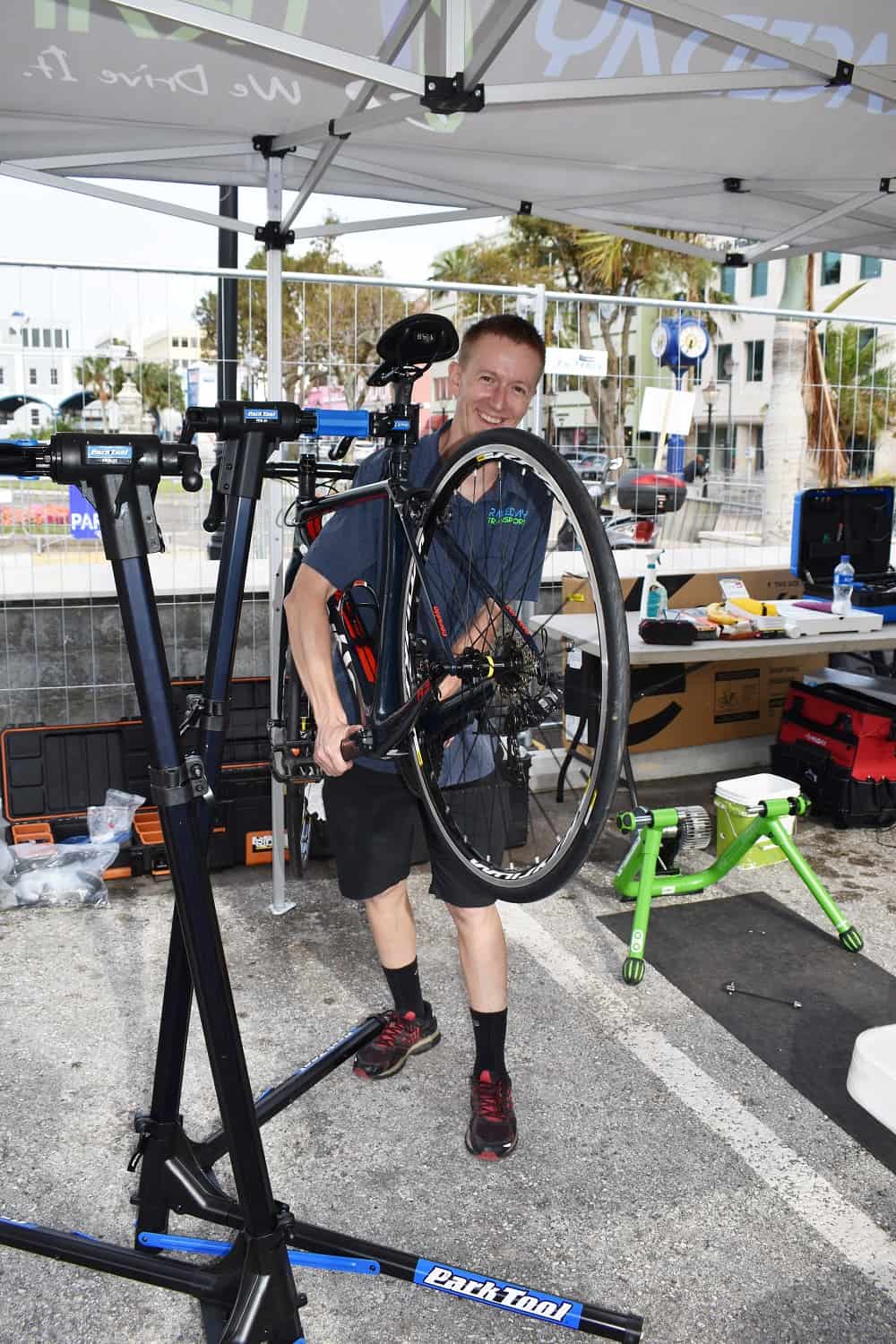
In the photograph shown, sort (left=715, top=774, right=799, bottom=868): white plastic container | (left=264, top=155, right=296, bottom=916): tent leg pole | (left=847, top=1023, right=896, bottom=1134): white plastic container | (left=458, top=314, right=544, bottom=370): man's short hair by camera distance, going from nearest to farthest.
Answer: (left=847, top=1023, right=896, bottom=1134): white plastic container < (left=458, top=314, right=544, bottom=370): man's short hair < (left=264, top=155, right=296, bottom=916): tent leg pole < (left=715, top=774, right=799, bottom=868): white plastic container

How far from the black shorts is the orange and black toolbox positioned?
1.43 meters

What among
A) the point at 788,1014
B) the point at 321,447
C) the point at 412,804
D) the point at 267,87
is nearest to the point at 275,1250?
the point at 412,804

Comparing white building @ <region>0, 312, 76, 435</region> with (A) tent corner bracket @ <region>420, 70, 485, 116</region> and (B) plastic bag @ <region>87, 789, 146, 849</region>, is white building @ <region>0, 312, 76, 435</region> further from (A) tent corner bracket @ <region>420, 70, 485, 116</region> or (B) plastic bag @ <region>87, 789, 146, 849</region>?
(A) tent corner bracket @ <region>420, 70, 485, 116</region>

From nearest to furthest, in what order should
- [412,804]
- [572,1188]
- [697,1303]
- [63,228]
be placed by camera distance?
[697,1303] < [572,1188] < [412,804] < [63,228]

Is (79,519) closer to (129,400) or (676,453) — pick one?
(129,400)

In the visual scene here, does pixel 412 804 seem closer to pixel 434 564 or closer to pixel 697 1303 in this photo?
pixel 434 564

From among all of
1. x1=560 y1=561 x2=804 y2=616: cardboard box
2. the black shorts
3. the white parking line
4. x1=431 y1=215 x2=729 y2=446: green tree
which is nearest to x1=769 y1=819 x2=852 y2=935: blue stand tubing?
the white parking line

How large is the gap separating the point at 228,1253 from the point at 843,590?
12.2 ft

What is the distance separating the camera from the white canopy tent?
7.11ft

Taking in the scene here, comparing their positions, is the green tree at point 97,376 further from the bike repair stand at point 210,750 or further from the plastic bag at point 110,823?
the bike repair stand at point 210,750

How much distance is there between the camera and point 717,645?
3.84 m

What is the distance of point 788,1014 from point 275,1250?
5.66ft

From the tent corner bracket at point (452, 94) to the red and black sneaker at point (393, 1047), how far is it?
2022 millimetres

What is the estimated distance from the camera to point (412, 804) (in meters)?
2.23
